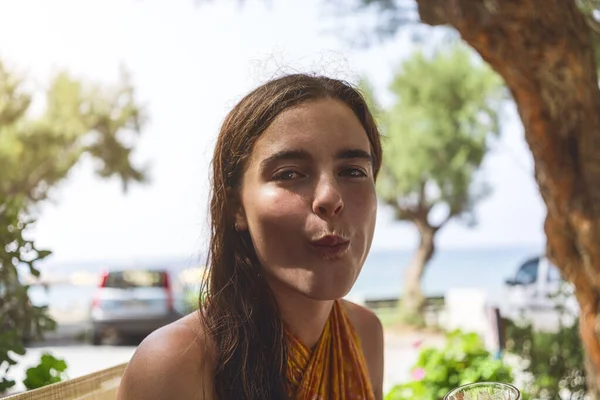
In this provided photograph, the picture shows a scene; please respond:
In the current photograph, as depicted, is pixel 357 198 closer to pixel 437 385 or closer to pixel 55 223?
pixel 437 385

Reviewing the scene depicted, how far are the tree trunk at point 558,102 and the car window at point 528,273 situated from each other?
7.01 metres

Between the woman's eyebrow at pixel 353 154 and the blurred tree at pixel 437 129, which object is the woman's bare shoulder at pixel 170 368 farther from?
the blurred tree at pixel 437 129

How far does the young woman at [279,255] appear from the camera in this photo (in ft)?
3.31

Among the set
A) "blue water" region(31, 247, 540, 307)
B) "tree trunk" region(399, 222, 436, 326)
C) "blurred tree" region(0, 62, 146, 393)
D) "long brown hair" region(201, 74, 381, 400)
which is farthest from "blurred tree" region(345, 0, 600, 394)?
"blue water" region(31, 247, 540, 307)

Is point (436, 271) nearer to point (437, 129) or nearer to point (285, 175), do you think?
point (437, 129)

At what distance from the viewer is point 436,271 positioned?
54.8 m

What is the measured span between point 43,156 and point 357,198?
1684cm

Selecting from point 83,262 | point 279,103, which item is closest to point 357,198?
point 279,103

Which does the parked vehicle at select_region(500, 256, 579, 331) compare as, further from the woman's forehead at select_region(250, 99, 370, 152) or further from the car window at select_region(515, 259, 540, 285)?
the woman's forehead at select_region(250, 99, 370, 152)

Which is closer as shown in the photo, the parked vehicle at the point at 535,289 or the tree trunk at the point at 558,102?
the tree trunk at the point at 558,102

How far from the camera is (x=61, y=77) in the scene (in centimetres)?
1856

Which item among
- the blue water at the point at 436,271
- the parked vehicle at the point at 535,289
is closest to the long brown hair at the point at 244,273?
the parked vehicle at the point at 535,289

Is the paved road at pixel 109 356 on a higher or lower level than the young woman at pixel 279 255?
lower

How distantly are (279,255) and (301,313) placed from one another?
0.14 meters
